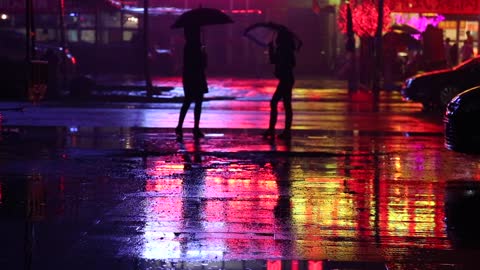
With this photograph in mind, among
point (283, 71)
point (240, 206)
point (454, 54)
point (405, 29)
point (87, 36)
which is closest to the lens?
point (240, 206)

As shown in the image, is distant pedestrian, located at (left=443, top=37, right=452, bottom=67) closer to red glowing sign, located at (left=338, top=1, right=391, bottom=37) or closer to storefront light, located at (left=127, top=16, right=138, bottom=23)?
red glowing sign, located at (left=338, top=1, right=391, bottom=37)

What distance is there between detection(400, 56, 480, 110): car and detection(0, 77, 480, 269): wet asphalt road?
4.07 m

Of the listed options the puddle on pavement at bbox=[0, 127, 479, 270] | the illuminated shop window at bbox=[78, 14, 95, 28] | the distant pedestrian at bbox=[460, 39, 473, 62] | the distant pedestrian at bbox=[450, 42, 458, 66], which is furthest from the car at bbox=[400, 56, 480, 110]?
the illuminated shop window at bbox=[78, 14, 95, 28]

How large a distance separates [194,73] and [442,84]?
807 centimetres

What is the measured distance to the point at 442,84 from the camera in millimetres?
20594

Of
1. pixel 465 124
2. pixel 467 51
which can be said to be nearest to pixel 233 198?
pixel 465 124

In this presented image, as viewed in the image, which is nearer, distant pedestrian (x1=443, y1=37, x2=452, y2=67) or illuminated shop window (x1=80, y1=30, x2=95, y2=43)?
distant pedestrian (x1=443, y1=37, x2=452, y2=67)

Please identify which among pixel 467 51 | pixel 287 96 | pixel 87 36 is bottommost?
pixel 467 51

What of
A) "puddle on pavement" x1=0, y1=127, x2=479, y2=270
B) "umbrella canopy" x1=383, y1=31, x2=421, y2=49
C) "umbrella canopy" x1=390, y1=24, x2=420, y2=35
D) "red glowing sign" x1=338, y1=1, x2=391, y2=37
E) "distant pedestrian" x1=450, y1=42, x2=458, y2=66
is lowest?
"distant pedestrian" x1=450, y1=42, x2=458, y2=66

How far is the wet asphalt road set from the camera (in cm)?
663

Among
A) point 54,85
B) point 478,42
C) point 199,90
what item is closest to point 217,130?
point 199,90

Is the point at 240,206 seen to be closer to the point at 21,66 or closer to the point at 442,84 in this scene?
the point at 442,84

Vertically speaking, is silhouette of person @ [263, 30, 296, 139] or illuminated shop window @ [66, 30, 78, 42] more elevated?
silhouette of person @ [263, 30, 296, 139]

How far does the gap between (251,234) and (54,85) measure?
18.0 metres
